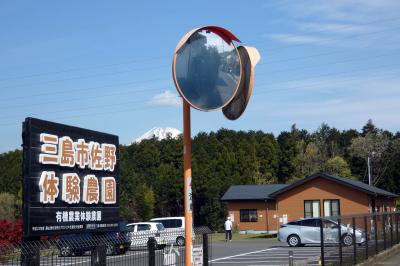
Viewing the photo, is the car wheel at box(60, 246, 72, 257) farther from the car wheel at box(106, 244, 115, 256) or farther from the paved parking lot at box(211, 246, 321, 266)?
the paved parking lot at box(211, 246, 321, 266)

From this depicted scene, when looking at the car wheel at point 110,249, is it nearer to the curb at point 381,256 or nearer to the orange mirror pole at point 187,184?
the orange mirror pole at point 187,184

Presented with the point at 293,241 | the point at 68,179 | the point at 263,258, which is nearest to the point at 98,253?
the point at 68,179

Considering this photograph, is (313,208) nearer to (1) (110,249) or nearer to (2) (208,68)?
(1) (110,249)

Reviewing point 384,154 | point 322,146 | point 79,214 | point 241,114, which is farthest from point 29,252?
point 322,146

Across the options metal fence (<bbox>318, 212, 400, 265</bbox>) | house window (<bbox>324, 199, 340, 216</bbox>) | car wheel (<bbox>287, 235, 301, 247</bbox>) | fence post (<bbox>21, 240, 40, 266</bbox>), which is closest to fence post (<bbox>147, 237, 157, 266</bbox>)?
fence post (<bbox>21, 240, 40, 266</bbox>)

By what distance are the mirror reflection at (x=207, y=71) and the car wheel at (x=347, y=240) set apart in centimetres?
1003

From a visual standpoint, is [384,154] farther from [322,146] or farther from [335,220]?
[335,220]

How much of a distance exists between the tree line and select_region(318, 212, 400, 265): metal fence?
37.4m

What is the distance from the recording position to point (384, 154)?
259 feet

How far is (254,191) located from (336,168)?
21.6 m

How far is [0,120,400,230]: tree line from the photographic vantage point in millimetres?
63188

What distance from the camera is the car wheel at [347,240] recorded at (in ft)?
55.3

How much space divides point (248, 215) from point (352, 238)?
3723 centimetres

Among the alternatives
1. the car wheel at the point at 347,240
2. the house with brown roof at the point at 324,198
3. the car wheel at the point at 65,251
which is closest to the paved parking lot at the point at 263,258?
the car wheel at the point at 347,240
